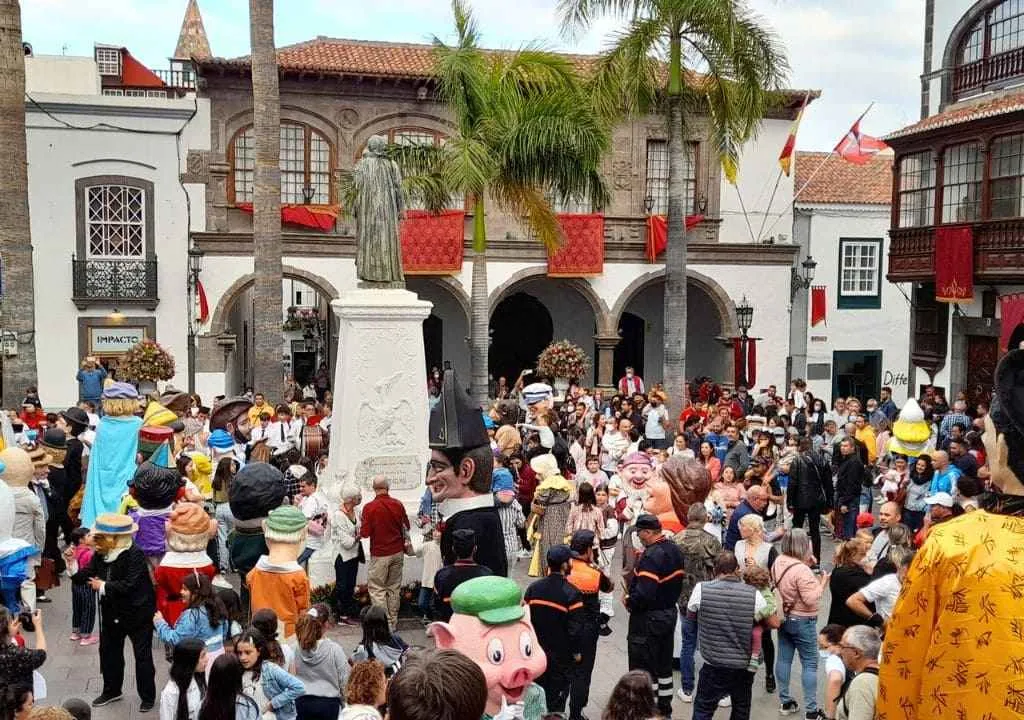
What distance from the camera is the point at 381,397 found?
1091 cm

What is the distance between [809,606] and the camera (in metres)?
7.39

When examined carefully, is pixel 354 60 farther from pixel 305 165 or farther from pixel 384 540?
pixel 384 540

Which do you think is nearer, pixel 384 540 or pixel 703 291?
pixel 384 540

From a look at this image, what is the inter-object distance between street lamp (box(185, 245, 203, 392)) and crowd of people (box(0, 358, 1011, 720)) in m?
11.3

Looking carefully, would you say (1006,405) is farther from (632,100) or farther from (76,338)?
(76,338)

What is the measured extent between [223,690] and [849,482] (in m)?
8.84

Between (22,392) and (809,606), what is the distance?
1326 centimetres

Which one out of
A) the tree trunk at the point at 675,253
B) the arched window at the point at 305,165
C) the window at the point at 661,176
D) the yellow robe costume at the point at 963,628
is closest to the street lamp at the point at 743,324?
the window at the point at 661,176

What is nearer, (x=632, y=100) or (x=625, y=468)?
(x=625, y=468)

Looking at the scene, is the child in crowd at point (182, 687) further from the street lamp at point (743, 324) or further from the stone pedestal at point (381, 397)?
the street lamp at point (743, 324)

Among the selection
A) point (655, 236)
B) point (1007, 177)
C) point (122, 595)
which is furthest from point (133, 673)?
point (655, 236)

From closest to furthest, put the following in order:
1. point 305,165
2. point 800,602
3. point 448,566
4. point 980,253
A: 1. point 448,566
2. point 800,602
3. point 980,253
4. point 305,165

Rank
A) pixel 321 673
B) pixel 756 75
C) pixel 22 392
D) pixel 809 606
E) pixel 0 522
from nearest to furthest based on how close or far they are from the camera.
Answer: pixel 321 673, pixel 0 522, pixel 809 606, pixel 22 392, pixel 756 75

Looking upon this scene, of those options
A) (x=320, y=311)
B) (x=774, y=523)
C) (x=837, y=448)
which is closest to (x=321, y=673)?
(x=774, y=523)
